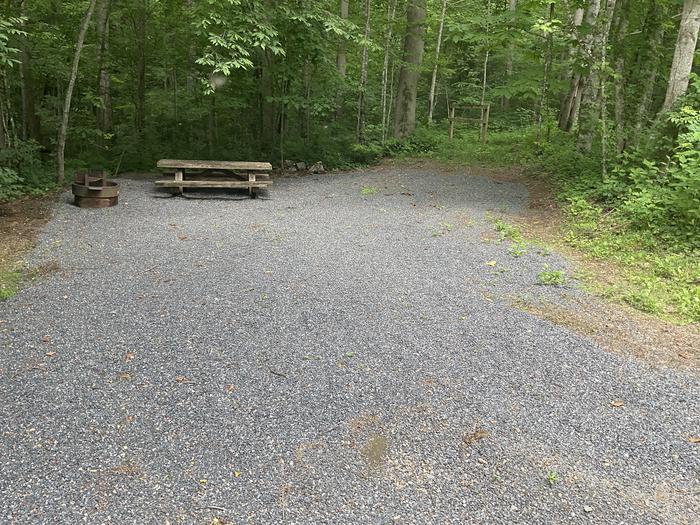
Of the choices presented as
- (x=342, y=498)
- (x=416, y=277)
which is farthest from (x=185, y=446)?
(x=416, y=277)

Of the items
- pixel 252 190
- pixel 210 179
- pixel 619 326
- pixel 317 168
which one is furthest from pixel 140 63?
pixel 619 326

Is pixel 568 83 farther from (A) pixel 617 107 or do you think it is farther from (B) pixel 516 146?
(A) pixel 617 107

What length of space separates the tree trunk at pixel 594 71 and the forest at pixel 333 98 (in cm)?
5

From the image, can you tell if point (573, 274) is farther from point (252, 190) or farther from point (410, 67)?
point (410, 67)

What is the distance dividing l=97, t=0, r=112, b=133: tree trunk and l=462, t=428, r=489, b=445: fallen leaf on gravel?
35.6ft

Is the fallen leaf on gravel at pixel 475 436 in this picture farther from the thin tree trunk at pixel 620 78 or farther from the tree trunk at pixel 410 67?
the tree trunk at pixel 410 67

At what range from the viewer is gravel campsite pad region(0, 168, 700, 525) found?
7.48ft

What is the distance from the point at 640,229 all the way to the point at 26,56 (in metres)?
11.1

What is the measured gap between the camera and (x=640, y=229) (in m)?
6.36

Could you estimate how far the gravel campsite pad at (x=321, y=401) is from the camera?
228 centimetres

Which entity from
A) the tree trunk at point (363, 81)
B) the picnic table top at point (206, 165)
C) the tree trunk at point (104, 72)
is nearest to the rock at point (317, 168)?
the tree trunk at point (363, 81)

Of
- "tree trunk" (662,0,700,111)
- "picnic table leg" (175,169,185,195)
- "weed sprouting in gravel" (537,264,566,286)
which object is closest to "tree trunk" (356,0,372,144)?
"picnic table leg" (175,169,185,195)

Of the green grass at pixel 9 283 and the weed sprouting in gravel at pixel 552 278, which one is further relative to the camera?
the weed sprouting in gravel at pixel 552 278

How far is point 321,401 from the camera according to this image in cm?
303
